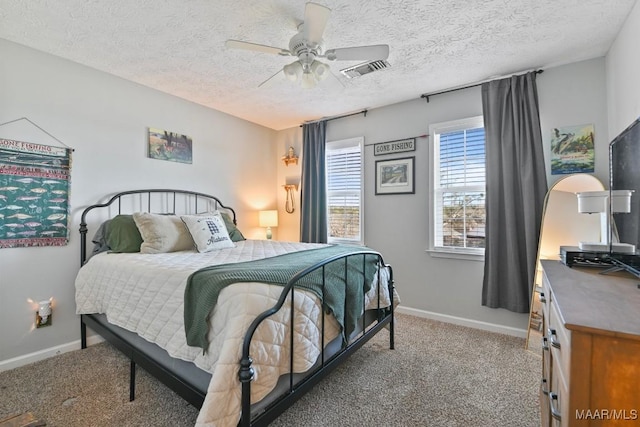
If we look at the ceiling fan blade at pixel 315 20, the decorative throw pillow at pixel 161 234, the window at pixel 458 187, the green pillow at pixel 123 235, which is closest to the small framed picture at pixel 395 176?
the window at pixel 458 187

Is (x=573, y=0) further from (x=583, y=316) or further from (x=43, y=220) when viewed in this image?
(x=43, y=220)

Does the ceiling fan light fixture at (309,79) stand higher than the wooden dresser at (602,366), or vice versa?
the ceiling fan light fixture at (309,79)

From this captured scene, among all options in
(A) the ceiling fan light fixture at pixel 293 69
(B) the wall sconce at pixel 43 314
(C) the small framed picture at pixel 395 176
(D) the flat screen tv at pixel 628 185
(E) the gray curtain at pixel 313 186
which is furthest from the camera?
(E) the gray curtain at pixel 313 186

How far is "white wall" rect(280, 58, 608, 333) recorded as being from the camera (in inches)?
98.7

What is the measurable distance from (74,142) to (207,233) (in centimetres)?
137

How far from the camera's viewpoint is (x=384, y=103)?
11.5 ft

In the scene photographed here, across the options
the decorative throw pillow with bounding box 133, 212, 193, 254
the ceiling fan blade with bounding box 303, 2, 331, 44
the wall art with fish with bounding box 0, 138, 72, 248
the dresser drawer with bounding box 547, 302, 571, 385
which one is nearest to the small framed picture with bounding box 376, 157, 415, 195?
the ceiling fan blade with bounding box 303, 2, 331, 44

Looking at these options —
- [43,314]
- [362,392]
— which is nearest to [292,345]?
[362,392]

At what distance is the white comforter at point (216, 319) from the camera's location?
3.74 ft

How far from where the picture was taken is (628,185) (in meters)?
1.44

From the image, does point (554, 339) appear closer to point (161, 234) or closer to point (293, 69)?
point (293, 69)

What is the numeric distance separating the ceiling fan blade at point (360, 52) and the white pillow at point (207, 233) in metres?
1.77

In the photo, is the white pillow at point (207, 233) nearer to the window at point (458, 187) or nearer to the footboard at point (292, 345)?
the footboard at point (292, 345)

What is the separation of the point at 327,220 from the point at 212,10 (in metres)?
2.66
